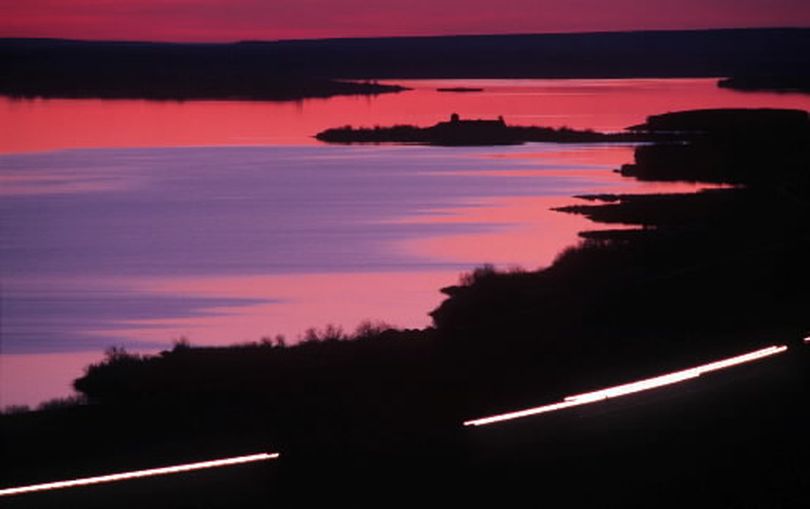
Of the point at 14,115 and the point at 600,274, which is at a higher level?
Result: the point at 14,115

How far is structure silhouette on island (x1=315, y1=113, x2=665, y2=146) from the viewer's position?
70.8m

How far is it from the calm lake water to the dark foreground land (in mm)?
2903

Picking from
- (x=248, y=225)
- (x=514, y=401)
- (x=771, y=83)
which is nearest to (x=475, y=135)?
(x=248, y=225)

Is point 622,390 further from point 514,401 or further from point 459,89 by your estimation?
point 459,89

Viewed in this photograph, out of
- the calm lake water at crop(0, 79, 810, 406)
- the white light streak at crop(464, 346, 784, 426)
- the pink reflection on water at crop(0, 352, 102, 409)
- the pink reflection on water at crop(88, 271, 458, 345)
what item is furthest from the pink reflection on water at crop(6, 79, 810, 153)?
the white light streak at crop(464, 346, 784, 426)

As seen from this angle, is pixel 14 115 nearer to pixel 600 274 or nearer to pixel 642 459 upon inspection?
pixel 600 274

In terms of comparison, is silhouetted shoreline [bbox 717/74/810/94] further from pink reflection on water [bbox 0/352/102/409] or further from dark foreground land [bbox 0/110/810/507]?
pink reflection on water [bbox 0/352/102/409]

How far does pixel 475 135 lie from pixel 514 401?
60264mm

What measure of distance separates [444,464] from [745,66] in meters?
144

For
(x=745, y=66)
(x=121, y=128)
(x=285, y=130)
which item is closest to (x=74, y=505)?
(x=285, y=130)

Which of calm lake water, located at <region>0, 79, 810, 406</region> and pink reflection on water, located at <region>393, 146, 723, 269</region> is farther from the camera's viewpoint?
pink reflection on water, located at <region>393, 146, 723, 269</region>

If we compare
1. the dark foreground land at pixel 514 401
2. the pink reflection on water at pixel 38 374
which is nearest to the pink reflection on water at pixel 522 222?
the dark foreground land at pixel 514 401

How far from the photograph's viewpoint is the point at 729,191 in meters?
43.2

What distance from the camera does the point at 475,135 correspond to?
7212 cm
